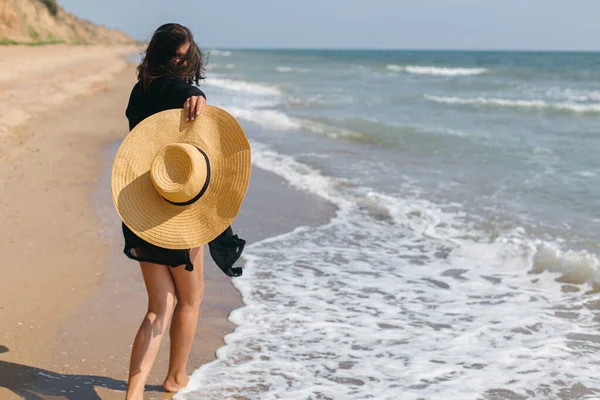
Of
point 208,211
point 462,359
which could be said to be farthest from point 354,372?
point 208,211

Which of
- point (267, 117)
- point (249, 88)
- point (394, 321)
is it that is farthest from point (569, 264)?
point (249, 88)

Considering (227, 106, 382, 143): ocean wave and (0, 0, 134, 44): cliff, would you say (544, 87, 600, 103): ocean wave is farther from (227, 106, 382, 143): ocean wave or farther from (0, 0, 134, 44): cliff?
(0, 0, 134, 44): cliff

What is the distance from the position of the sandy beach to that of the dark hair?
5.15ft

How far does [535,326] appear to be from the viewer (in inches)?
174

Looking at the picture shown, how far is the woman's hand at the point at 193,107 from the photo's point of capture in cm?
293

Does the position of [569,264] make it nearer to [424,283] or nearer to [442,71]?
[424,283]

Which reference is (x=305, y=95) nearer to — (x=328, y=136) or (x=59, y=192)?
(x=328, y=136)

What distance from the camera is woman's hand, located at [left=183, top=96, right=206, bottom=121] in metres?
2.93

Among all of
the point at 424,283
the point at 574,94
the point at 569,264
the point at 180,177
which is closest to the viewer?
the point at 180,177

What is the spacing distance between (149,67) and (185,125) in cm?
31

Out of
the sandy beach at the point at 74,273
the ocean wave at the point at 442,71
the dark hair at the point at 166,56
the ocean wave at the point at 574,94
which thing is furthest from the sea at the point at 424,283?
the ocean wave at the point at 442,71

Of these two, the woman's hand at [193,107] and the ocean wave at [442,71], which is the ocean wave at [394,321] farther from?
the ocean wave at [442,71]

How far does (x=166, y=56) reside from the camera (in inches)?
118

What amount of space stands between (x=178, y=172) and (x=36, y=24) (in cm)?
5290
